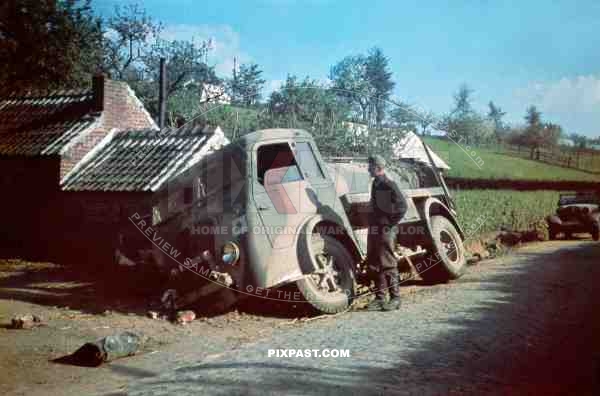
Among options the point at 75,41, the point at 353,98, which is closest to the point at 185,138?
the point at 353,98

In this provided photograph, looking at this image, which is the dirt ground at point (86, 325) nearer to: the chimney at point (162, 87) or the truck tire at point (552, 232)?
the chimney at point (162, 87)

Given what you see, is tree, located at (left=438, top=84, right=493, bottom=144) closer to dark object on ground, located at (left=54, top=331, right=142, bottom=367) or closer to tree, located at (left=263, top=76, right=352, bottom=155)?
tree, located at (left=263, top=76, right=352, bottom=155)

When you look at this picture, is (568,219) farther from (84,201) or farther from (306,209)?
(84,201)

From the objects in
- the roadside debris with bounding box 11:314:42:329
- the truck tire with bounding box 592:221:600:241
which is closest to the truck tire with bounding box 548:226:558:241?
the truck tire with bounding box 592:221:600:241

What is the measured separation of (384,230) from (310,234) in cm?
107

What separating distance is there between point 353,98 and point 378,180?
587 centimetres

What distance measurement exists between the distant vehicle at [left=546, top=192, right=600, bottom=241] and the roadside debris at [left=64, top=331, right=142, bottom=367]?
52.1ft

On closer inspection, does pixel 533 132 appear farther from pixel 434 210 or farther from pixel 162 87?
pixel 162 87

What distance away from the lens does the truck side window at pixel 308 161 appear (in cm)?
761

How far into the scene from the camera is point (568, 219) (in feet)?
59.0

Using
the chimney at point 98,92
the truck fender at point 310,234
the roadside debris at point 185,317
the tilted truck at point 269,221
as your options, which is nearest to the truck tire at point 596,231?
the tilted truck at point 269,221

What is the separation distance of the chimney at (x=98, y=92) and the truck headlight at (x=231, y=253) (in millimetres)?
9822

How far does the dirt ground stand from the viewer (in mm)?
5473
